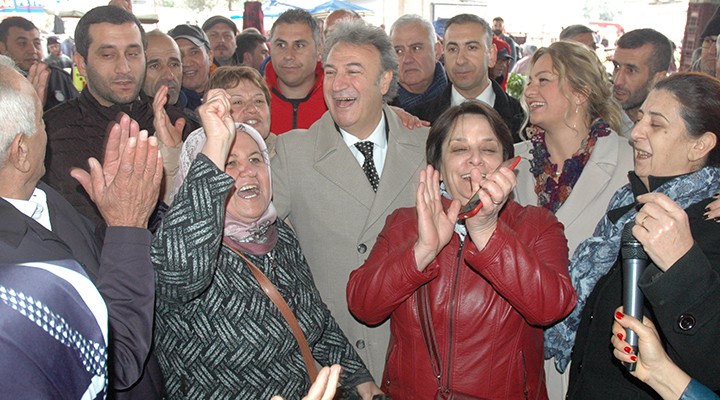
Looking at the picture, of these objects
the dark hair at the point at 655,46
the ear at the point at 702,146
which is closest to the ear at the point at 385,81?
the ear at the point at 702,146

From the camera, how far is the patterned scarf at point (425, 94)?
5.19 meters

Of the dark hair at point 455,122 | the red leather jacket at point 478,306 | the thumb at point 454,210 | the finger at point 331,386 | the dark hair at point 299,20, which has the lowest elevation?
the red leather jacket at point 478,306

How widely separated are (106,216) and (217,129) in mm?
451

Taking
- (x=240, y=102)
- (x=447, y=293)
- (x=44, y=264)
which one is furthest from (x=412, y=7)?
(x=44, y=264)

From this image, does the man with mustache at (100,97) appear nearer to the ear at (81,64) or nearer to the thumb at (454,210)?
the ear at (81,64)

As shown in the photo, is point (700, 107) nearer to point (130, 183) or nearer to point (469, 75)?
point (130, 183)

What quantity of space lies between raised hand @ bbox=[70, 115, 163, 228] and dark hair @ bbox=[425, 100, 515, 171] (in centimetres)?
124

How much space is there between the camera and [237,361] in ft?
7.05

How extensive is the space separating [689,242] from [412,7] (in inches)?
729

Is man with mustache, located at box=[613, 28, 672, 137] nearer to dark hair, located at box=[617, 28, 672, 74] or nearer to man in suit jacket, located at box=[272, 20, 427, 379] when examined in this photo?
dark hair, located at box=[617, 28, 672, 74]

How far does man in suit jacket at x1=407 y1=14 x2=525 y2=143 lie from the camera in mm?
4465

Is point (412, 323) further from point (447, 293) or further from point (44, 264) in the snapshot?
point (44, 264)

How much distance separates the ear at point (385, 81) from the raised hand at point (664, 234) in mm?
1626

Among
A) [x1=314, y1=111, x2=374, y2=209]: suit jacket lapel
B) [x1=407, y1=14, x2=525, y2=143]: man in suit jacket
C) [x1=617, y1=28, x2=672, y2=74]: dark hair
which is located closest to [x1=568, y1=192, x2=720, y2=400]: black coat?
[x1=314, y1=111, x2=374, y2=209]: suit jacket lapel
